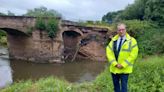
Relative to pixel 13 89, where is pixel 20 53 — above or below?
below

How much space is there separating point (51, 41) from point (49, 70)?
498cm

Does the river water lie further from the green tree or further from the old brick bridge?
the green tree

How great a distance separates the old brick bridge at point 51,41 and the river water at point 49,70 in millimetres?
1463

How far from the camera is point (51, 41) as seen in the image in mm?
30281

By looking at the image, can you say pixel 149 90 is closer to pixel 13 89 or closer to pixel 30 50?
pixel 13 89

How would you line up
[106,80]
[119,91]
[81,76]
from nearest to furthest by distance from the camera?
[119,91] < [106,80] < [81,76]

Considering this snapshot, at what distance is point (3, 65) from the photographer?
27875 mm

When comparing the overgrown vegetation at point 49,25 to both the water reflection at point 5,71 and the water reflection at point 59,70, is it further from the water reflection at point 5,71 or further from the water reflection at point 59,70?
the water reflection at point 5,71

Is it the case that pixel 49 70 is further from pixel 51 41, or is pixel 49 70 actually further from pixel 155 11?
pixel 155 11

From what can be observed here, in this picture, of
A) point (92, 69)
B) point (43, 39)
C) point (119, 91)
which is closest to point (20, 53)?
point (43, 39)

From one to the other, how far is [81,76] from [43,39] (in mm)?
8050

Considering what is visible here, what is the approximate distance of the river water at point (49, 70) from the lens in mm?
23094

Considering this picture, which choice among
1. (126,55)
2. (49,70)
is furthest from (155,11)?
(126,55)

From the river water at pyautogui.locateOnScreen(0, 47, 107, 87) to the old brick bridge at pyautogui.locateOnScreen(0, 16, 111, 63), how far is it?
1463 mm
